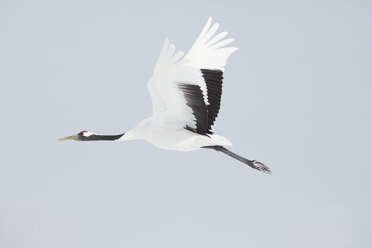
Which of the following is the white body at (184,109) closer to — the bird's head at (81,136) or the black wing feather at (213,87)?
the black wing feather at (213,87)

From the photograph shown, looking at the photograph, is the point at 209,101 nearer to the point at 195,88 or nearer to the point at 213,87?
the point at 213,87

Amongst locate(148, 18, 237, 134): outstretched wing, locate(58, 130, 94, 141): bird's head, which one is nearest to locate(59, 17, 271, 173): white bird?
locate(148, 18, 237, 134): outstretched wing

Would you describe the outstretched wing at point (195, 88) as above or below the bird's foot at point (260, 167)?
above

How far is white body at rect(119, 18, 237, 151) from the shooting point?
935 cm

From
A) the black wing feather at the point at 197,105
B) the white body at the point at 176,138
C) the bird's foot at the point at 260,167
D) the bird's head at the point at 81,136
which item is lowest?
the bird's head at the point at 81,136

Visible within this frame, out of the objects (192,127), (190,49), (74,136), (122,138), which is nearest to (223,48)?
(190,49)

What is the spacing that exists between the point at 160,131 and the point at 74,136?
1949 mm

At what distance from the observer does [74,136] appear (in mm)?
11109

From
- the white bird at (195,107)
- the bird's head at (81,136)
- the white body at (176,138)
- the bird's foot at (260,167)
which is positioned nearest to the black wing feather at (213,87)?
the white bird at (195,107)

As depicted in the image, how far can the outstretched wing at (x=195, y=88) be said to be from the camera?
9156 millimetres

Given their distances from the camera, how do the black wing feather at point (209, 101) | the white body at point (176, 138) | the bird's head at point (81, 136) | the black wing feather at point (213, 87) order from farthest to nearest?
the bird's head at point (81, 136) → the white body at point (176, 138) → the black wing feather at point (213, 87) → the black wing feather at point (209, 101)

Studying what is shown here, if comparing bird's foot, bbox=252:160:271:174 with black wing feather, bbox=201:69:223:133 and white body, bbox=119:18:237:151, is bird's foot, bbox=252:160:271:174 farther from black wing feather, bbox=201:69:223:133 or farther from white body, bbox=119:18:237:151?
black wing feather, bbox=201:69:223:133

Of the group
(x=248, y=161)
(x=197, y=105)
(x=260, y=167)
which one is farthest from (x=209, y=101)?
(x=260, y=167)

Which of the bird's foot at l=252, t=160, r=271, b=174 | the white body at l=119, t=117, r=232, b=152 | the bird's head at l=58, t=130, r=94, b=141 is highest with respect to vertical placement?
the white body at l=119, t=117, r=232, b=152
